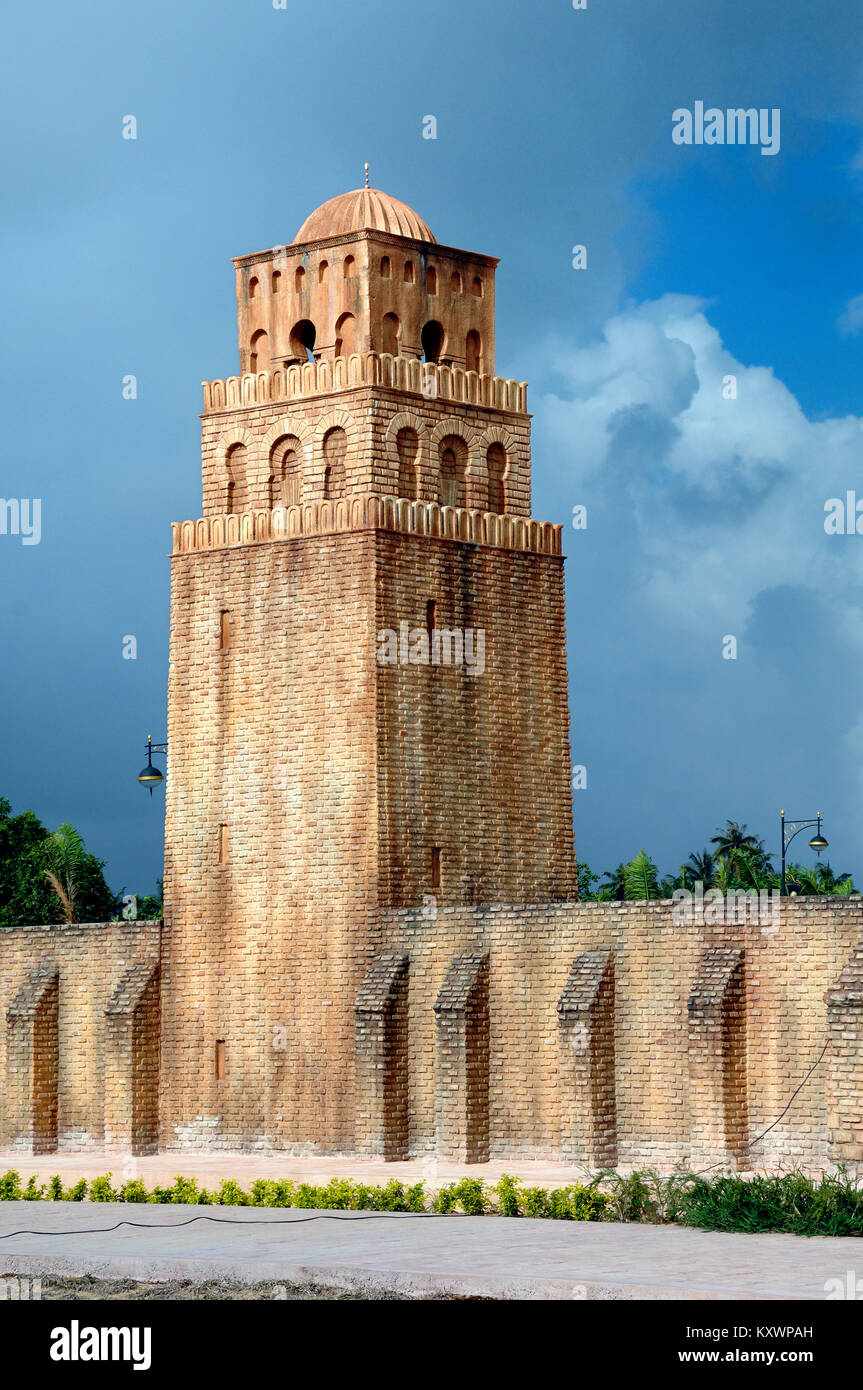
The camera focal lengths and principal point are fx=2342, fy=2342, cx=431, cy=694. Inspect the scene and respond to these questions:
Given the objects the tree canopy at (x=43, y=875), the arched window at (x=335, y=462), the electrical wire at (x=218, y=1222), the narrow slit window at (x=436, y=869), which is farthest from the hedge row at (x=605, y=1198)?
the tree canopy at (x=43, y=875)

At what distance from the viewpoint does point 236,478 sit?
42188 mm

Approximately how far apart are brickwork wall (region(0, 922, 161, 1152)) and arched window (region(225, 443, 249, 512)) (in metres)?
7.80

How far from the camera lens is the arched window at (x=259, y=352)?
42.3 meters

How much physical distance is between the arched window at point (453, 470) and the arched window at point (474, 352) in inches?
69.4

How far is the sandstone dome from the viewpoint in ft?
136

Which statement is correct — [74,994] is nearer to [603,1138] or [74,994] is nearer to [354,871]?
[354,871]

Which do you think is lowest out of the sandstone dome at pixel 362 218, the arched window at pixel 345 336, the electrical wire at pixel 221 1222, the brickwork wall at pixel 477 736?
the electrical wire at pixel 221 1222

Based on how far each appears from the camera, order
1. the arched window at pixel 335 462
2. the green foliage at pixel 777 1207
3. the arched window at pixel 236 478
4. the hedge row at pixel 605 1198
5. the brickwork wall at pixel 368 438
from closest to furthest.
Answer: the green foliage at pixel 777 1207 < the hedge row at pixel 605 1198 < the brickwork wall at pixel 368 438 < the arched window at pixel 335 462 < the arched window at pixel 236 478

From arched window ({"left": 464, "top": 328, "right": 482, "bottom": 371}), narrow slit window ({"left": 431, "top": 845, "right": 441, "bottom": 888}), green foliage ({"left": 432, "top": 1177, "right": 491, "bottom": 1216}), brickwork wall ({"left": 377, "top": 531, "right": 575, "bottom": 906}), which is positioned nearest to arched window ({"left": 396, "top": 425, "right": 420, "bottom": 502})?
brickwork wall ({"left": 377, "top": 531, "right": 575, "bottom": 906})

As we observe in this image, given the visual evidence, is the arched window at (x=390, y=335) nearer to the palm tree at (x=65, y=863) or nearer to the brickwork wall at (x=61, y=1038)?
the brickwork wall at (x=61, y=1038)

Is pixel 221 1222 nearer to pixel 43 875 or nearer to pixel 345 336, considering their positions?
pixel 345 336

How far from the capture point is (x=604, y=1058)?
115ft

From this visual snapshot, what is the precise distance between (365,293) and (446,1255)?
21.4m
